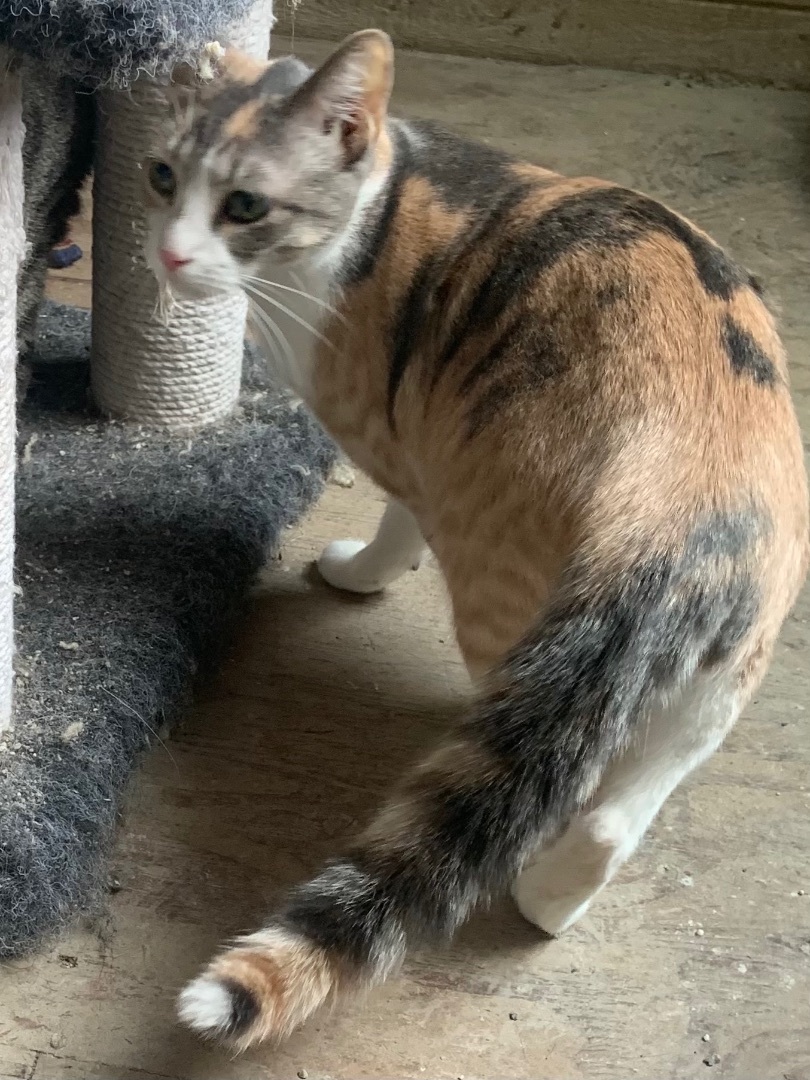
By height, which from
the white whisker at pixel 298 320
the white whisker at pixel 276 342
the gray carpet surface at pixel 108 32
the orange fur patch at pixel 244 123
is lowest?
the white whisker at pixel 276 342

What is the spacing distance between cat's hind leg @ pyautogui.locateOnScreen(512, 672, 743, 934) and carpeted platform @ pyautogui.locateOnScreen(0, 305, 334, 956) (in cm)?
46

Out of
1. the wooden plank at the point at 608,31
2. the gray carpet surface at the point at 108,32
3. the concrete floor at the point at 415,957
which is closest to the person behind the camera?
the gray carpet surface at the point at 108,32

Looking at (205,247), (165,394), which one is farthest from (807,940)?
(165,394)

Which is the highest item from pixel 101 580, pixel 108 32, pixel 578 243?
pixel 108 32

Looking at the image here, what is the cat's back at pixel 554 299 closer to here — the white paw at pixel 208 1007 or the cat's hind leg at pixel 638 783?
the cat's hind leg at pixel 638 783

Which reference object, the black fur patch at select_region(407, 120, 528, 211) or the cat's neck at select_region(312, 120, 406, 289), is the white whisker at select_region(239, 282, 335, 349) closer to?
the cat's neck at select_region(312, 120, 406, 289)

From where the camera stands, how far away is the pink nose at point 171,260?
1.03 m

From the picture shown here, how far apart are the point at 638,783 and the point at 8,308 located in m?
0.71

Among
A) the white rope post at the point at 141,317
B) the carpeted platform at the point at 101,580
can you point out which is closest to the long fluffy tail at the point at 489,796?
the carpeted platform at the point at 101,580

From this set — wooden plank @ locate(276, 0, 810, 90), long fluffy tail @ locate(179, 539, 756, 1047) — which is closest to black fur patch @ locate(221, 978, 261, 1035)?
long fluffy tail @ locate(179, 539, 756, 1047)

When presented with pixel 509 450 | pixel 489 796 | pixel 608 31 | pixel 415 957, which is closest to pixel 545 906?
pixel 415 957

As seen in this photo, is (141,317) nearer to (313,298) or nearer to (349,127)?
(313,298)

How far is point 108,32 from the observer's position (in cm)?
74

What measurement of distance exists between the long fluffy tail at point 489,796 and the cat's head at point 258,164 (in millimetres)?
467
